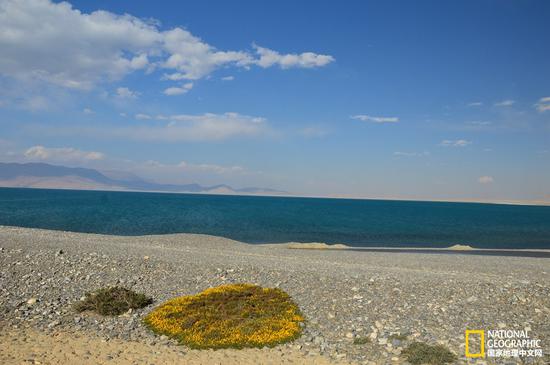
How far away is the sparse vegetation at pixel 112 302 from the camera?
1700 cm

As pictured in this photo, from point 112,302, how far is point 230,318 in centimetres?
563

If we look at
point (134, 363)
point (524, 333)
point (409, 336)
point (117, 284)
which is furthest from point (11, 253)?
point (524, 333)

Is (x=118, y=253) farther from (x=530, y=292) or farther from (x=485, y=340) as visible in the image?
(x=530, y=292)

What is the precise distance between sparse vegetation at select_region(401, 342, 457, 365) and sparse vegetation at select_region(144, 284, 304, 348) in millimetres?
4144

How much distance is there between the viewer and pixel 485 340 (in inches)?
562

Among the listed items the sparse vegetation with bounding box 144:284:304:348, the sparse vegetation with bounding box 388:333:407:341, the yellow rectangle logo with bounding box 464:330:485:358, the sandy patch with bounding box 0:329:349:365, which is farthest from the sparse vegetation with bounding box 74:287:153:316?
the yellow rectangle logo with bounding box 464:330:485:358

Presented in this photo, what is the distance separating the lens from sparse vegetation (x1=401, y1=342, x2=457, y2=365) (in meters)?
12.6

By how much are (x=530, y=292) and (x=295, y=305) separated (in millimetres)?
11931

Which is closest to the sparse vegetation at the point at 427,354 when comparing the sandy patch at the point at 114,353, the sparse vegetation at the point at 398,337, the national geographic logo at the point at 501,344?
the sparse vegetation at the point at 398,337

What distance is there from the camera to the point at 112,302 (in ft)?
57.3

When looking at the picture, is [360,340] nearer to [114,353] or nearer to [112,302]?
[114,353]

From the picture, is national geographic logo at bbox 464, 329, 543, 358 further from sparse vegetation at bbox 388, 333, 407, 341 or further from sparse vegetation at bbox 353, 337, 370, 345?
sparse vegetation at bbox 353, 337, 370, 345

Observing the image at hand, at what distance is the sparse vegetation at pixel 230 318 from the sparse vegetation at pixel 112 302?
3.93 ft

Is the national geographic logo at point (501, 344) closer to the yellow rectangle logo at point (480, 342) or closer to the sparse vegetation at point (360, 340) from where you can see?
the yellow rectangle logo at point (480, 342)
